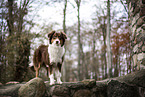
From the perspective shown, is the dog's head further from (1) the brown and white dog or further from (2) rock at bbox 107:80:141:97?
(2) rock at bbox 107:80:141:97

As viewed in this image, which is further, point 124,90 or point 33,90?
point 33,90

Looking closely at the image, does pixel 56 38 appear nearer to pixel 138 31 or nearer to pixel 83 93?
pixel 83 93

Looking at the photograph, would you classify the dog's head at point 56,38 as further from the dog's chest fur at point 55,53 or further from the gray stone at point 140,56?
the gray stone at point 140,56

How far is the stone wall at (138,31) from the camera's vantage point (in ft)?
11.2

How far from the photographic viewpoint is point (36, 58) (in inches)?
191

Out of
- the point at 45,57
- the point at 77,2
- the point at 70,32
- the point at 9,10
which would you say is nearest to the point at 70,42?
the point at 70,32

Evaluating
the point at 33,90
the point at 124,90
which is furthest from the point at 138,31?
the point at 33,90

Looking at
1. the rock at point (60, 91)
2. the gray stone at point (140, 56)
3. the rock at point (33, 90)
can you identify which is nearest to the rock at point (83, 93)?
the rock at point (60, 91)

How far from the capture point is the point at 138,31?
11.8ft

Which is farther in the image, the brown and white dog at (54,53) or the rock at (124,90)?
the brown and white dog at (54,53)

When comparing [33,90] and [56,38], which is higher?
[56,38]

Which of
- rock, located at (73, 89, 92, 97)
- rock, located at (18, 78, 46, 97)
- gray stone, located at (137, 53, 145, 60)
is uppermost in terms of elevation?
gray stone, located at (137, 53, 145, 60)

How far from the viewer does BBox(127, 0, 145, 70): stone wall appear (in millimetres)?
3425

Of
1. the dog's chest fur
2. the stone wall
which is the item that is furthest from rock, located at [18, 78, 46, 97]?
the stone wall
